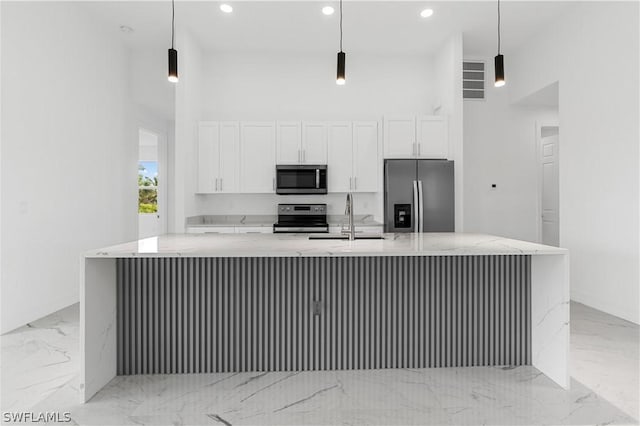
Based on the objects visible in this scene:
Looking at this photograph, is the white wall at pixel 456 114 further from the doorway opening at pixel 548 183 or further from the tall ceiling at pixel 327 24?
the doorway opening at pixel 548 183

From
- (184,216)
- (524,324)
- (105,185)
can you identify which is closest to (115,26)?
(105,185)

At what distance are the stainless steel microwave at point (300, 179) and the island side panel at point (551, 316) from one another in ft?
8.96

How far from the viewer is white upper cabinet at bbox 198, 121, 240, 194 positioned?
478cm

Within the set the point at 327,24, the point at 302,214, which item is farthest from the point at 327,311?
the point at 327,24

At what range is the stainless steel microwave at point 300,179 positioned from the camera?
15.6 feet

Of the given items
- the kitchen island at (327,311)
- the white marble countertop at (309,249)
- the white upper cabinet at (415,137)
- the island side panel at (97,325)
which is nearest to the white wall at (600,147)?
the white upper cabinet at (415,137)

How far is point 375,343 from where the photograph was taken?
2.47 metres

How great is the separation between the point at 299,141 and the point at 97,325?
3225 millimetres

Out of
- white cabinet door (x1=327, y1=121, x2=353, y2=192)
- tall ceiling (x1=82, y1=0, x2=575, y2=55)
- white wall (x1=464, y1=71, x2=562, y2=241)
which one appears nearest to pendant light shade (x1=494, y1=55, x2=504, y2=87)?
tall ceiling (x1=82, y1=0, x2=575, y2=55)

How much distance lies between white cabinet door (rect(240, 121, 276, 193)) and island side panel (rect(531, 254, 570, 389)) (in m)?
3.20

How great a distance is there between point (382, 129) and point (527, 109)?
2.26 metres

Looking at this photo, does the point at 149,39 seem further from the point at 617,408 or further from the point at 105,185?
the point at 617,408

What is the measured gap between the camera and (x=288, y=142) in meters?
4.84

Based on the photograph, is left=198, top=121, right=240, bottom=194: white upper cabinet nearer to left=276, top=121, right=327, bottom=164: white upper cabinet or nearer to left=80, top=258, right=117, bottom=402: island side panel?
left=276, top=121, right=327, bottom=164: white upper cabinet
